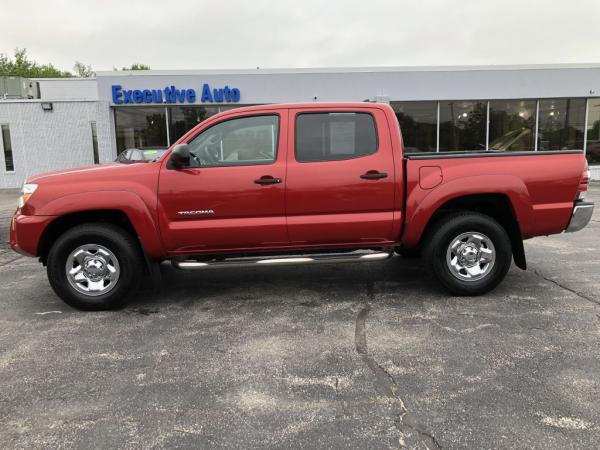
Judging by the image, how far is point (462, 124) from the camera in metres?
17.8

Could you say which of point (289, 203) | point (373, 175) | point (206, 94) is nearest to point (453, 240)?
point (373, 175)

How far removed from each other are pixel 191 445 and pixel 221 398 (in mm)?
486

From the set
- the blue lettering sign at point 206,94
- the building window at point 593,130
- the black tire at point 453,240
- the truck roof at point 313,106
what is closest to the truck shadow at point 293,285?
the black tire at point 453,240

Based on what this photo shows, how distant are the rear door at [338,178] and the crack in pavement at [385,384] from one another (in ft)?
2.77

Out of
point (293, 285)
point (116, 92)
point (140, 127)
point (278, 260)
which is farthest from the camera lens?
point (140, 127)

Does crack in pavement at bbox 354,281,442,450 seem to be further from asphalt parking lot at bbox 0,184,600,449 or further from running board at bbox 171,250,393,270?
running board at bbox 171,250,393,270

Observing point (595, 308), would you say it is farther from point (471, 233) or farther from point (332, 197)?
point (332, 197)

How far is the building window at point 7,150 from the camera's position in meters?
18.4

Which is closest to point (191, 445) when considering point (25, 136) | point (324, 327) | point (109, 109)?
point (324, 327)

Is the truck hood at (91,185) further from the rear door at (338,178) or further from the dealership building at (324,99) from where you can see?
the dealership building at (324,99)

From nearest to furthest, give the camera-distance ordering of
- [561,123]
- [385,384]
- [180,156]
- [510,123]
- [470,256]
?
1. [385,384]
2. [180,156]
3. [470,256]
4. [510,123]
5. [561,123]

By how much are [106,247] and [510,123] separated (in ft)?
56.0

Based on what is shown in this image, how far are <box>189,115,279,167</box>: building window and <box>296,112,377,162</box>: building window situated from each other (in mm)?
278

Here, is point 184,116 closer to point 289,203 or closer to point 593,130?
→ point 289,203
